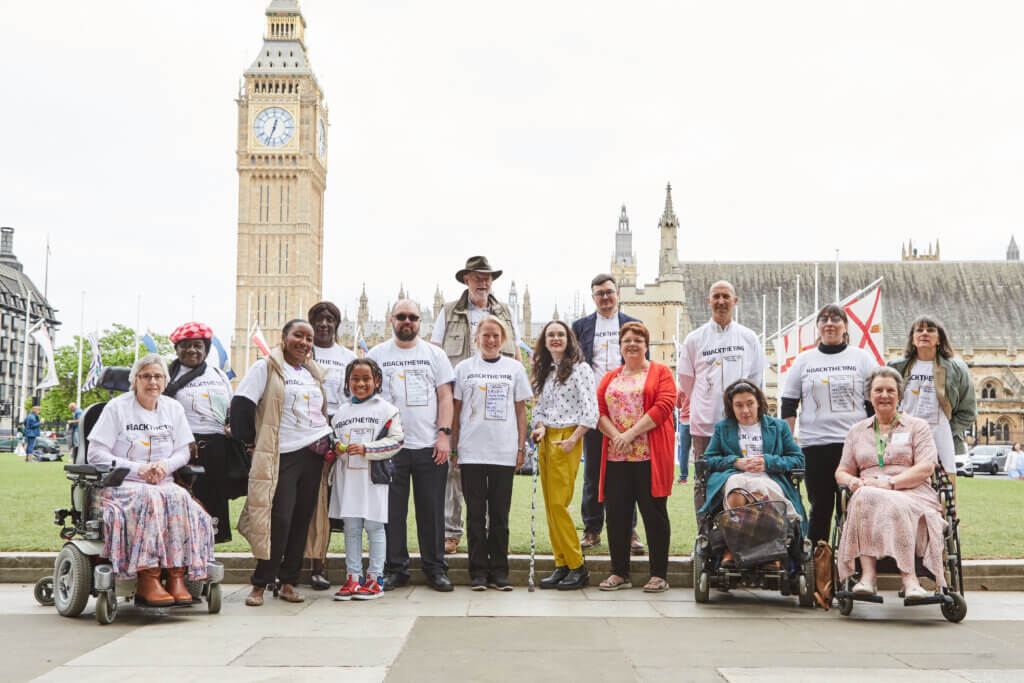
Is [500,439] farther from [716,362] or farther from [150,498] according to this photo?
[150,498]

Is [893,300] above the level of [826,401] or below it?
above

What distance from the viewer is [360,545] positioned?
611cm

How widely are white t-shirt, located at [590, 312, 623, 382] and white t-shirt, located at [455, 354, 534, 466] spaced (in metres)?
0.97

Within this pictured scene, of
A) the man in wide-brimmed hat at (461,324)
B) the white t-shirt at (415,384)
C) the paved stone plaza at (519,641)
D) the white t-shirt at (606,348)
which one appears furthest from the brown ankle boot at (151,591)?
the white t-shirt at (606,348)

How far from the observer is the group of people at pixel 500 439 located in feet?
18.7

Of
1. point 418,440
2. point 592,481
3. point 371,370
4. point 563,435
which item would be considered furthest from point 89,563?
point 592,481

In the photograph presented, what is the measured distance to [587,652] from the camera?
4.48 m

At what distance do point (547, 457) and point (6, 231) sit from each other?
333 feet

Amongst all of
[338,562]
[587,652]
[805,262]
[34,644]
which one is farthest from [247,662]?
[805,262]

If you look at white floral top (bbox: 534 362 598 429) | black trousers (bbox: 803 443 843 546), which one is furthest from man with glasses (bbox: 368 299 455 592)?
black trousers (bbox: 803 443 843 546)

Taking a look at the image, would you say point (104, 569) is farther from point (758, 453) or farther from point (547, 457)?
point (758, 453)

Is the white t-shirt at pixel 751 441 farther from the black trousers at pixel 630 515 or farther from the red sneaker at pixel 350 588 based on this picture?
the red sneaker at pixel 350 588

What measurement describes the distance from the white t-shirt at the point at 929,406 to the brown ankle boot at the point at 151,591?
462 cm

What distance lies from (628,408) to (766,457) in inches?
37.9
